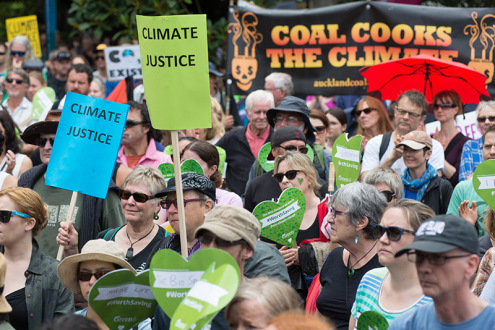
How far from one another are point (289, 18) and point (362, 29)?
90cm

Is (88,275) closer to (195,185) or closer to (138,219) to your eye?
(195,185)

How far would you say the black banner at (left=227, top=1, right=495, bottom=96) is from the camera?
9.57m

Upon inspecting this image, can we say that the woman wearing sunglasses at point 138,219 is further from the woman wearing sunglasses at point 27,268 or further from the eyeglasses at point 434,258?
the eyeglasses at point 434,258

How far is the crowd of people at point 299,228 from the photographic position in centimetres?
353

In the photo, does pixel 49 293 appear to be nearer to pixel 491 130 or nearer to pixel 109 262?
pixel 109 262

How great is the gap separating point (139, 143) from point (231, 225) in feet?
11.6

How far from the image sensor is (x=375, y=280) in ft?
14.5

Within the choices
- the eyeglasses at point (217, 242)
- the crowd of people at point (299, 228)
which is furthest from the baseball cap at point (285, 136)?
the eyeglasses at point (217, 242)

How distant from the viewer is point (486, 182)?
5473 mm

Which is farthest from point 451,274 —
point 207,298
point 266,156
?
point 266,156

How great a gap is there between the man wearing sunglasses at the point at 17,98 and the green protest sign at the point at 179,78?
5.87m

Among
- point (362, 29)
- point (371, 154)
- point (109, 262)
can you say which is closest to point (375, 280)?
point (109, 262)

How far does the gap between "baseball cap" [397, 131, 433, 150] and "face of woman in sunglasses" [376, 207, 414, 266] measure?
2.58 meters

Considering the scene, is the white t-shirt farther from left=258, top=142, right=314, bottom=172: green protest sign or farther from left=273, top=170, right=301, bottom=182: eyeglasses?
left=273, top=170, right=301, bottom=182: eyeglasses
